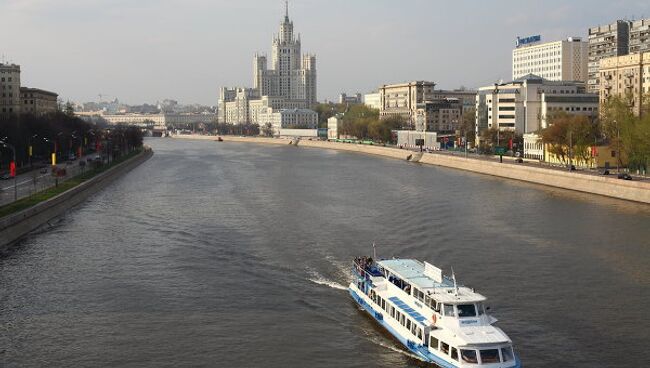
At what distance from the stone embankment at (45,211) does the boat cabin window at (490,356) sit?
24.7 meters

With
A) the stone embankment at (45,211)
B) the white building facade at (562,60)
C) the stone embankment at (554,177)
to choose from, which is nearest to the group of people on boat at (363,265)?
the stone embankment at (45,211)

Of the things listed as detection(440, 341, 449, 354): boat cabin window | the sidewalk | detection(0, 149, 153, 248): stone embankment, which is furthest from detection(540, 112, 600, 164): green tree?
detection(440, 341, 449, 354): boat cabin window

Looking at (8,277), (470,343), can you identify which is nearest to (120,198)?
(8,277)

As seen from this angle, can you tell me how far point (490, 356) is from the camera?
722 inches

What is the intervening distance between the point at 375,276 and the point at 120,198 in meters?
34.1

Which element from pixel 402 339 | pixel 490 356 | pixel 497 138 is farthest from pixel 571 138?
pixel 490 356

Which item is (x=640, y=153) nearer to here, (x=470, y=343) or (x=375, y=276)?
(x=375, y=276)

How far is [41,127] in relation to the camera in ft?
262

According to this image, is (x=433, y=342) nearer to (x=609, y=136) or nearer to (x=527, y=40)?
(x=609, y=136)

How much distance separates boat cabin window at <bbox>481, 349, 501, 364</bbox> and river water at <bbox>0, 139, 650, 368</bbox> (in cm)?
180

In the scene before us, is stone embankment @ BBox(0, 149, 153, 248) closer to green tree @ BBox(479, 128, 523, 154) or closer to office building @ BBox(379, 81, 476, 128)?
green tree @ BBox(479, 128, 523, 154)

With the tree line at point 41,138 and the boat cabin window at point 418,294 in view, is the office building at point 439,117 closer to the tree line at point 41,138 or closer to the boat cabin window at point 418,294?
the tree line at point 41,138

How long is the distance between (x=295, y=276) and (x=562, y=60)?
115616 mm

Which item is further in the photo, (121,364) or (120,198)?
(120,198)
